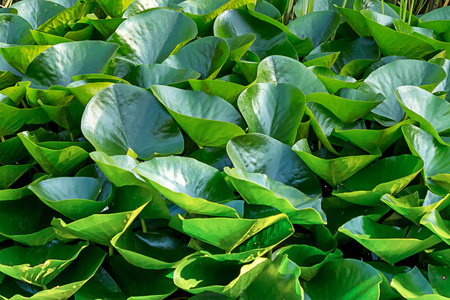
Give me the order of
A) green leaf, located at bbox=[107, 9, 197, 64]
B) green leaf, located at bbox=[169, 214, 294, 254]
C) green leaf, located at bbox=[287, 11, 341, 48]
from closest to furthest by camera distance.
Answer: green leaf, located at bbox=[169, 214, 294, 254] → green leaf, located at bbox=[107, 9, 197, 64] → green leaf, located at bbox=[287, 11, 341, 48]

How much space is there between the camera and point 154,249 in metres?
0.56

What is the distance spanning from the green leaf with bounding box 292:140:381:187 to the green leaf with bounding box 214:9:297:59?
0.32m

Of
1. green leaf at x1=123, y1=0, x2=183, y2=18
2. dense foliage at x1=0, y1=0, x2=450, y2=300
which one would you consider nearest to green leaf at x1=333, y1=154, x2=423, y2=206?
dense foliage at x1=0, y1=0, x2=450, y2=300

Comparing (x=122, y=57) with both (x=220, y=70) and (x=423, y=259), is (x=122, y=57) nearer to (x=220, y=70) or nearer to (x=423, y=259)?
(x=220, y=70)

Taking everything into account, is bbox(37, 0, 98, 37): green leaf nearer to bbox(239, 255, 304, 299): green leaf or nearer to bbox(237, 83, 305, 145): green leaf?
bbox(237, 83, 305, 145): green leaf

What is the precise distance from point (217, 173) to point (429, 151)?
0.86ft

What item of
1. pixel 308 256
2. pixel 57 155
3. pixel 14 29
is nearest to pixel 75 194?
pixel 57 155

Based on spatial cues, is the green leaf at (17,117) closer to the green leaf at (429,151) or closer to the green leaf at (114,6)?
the green leaf at (114,6)

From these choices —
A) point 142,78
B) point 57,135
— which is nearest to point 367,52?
point 142,78

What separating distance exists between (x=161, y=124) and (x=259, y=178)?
18cm

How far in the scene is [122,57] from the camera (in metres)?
0.80

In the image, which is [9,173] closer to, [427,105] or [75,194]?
[75,194]

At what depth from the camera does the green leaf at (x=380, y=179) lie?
0.55 metres

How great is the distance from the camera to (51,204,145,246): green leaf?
496 mm
